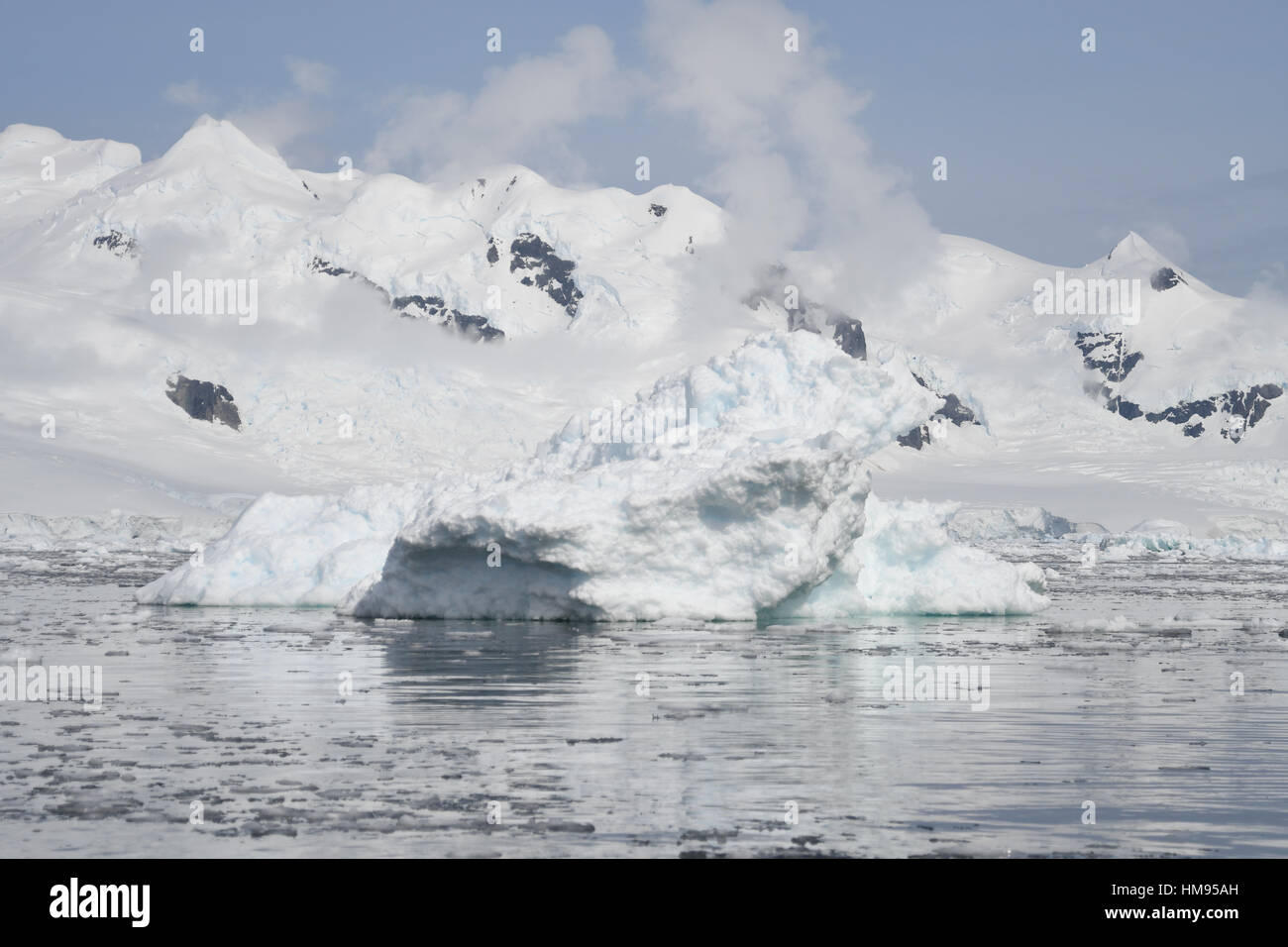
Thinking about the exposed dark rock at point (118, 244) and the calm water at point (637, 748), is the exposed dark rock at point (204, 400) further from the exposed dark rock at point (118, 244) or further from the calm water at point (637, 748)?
the calm water at point (637, 748)

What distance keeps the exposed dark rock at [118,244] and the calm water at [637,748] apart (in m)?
178

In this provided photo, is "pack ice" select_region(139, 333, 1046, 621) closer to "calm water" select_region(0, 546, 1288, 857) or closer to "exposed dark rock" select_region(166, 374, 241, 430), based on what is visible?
"calm water" select_region(0, 546, 1288, 857)

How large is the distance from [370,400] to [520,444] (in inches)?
701

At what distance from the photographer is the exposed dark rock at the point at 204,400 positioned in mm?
162500

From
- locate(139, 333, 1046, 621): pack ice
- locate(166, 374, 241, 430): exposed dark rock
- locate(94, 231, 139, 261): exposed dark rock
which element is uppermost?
locate(94, 231, 139, 261): exposed dark rock

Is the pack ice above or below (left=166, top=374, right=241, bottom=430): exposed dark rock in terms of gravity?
below

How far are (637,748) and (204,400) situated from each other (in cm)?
15807

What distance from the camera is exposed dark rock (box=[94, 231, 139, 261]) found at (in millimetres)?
190375

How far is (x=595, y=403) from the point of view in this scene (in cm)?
18625

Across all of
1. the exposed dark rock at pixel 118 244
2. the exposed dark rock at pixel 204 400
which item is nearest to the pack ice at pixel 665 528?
the exposed dark rock at pixel 204 400

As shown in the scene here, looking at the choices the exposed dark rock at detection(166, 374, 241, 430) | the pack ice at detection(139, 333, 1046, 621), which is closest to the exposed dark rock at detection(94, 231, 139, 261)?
the exposed dark rock at detection(166, 374, 241, 430)

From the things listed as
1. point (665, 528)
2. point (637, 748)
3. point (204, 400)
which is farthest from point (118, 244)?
point (637, 748)

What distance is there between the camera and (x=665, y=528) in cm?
2641

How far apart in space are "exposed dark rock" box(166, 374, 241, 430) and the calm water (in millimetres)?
143114
